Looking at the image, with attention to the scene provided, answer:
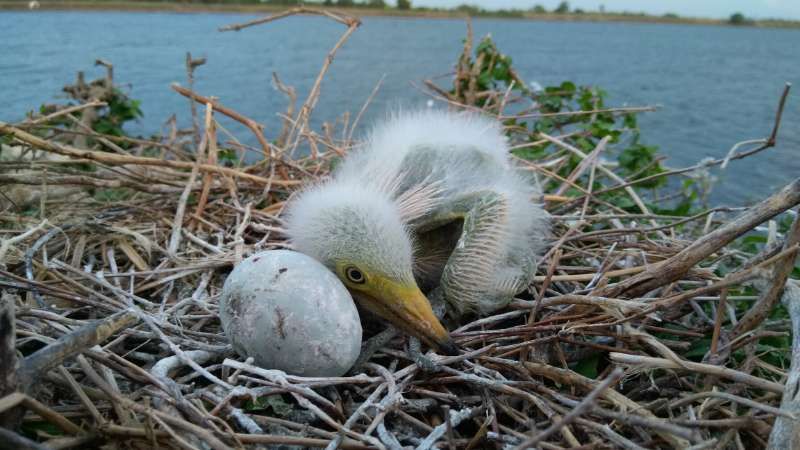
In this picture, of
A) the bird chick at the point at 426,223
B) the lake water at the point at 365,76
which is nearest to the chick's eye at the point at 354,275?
the bird chick at the point at 426,223

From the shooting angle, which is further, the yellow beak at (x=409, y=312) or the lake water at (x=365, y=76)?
the lake water at (x=365, y=76)

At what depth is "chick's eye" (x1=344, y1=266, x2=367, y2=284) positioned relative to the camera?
1129mm

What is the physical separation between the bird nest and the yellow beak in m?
0.05

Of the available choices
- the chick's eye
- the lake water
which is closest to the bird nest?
the chick's eye

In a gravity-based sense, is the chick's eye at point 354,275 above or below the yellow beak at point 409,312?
above

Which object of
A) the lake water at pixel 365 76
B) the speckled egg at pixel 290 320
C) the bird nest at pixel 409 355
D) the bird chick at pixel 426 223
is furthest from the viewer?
the lake water at pixel 365 76

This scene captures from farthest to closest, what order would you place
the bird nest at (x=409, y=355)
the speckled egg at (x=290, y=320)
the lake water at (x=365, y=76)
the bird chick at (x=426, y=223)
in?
1. the lake water at (x=365, y=76)
2. the bird chick at (x=426, y=223)
3. the speckled egg at (x=290, y=320)
4. the bird nest at (x=409, y=355)

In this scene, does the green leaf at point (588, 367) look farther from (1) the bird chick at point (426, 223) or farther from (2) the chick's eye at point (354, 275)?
(2) the chick's eye at point (354, 275)

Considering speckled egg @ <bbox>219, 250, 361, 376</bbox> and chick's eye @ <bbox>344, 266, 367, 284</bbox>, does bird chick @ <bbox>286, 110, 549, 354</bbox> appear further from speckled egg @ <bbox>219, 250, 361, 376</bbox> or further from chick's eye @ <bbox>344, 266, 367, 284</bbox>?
speckled egg @ <bbox>219, 250, 361, 376</bbox>

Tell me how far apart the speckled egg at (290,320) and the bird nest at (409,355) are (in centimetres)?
4

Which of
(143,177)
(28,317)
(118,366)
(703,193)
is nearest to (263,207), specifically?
(143,177)

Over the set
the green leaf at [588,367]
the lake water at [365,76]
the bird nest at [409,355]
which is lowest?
the green leaf at [588,367]

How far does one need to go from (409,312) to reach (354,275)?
141 millimetres

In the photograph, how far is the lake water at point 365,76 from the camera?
2701mm
